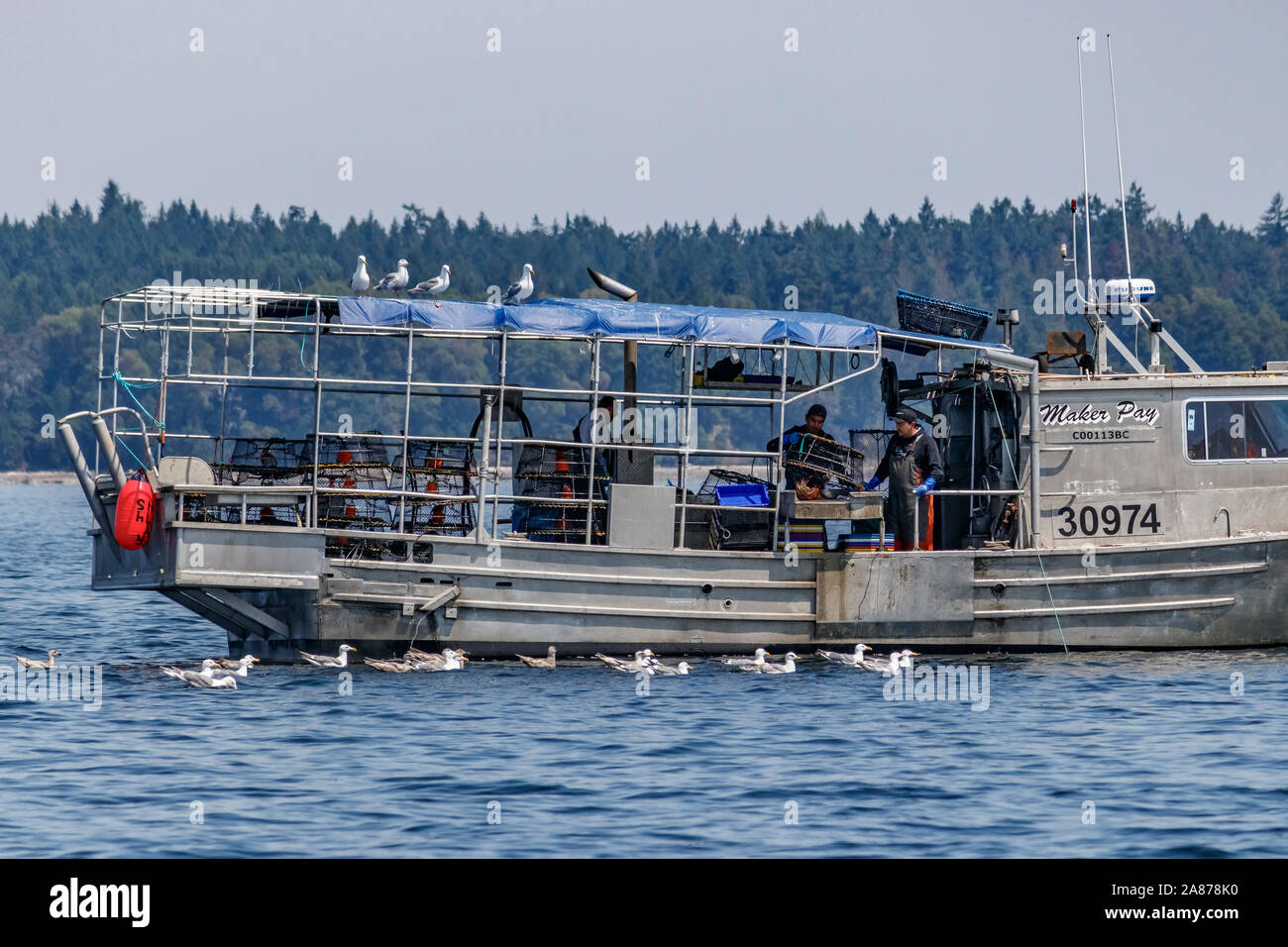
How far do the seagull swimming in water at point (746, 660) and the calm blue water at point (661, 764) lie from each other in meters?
0.17

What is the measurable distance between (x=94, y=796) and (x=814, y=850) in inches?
241

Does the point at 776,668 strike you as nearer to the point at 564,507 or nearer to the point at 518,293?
the point at 564,507

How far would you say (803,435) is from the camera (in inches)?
848

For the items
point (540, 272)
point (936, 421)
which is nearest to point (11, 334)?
point (540, 272)

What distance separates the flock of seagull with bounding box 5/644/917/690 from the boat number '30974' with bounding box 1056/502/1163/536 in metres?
2.52

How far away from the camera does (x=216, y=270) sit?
547ft

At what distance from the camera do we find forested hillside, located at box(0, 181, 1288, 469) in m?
140

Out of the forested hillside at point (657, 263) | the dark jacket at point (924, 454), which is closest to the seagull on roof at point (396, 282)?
the dark jacket at point (924, 454)

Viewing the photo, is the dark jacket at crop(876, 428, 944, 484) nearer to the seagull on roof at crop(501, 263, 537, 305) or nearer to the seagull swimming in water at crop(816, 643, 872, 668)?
the seagull swimming in water at crop(816, 643, 872, 668)

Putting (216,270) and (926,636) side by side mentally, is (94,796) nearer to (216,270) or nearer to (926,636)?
(926,636)

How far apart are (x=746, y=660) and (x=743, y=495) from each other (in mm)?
1963

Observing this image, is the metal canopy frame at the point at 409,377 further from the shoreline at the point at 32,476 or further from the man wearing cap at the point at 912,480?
the shoreline at the point at 32,476

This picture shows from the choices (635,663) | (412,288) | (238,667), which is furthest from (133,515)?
(635,663)

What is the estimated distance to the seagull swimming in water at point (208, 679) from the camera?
64.4 feet
